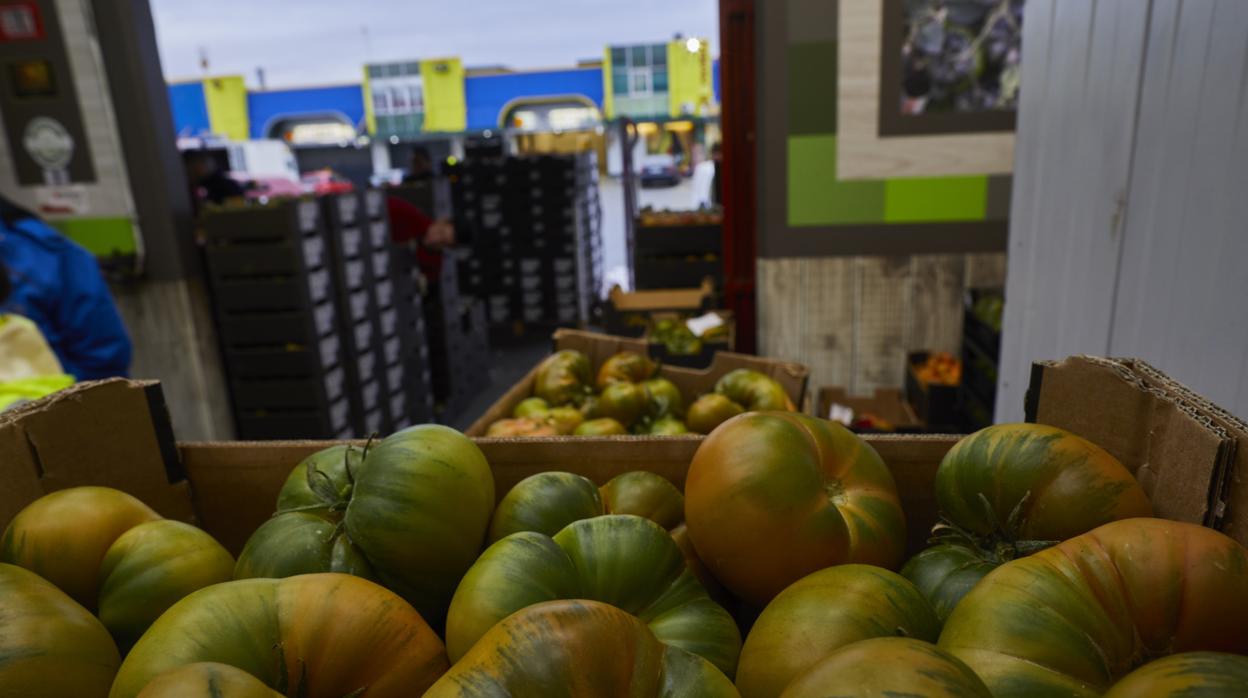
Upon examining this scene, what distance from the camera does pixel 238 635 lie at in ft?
2.05

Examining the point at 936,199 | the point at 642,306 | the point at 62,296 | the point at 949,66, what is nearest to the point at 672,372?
the point at 642,306

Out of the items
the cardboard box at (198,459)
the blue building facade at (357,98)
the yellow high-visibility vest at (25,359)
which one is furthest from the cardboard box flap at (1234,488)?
the blue building facade at (357,98)

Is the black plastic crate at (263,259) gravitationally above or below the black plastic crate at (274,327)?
above

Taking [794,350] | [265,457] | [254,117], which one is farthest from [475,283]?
[254,117]

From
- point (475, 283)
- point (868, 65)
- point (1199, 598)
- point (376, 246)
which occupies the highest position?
point (868, 65)

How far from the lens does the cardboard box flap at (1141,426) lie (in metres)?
0.74

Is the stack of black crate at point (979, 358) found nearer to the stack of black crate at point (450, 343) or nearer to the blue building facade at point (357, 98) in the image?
the stack of black crate at point (450, 343)

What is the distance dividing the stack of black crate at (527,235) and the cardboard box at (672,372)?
19.2 ft

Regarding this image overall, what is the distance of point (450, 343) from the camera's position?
618cm

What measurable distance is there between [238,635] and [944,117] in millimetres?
3790

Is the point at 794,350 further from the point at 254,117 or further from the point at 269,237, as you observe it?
the point at 254,117

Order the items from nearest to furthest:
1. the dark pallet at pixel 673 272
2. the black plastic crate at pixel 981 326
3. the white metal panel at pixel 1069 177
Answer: the white metal panel at pixel 1069 177 → the black plastic crate at pixel 981 326 → the dark pallet at pixel 673 272

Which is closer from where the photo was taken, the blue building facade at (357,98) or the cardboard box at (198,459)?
the cardboard box at (198,459)

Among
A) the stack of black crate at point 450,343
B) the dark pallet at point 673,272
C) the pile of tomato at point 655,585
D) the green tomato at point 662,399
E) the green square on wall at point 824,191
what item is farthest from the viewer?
the stack of black crate at point 450,343
